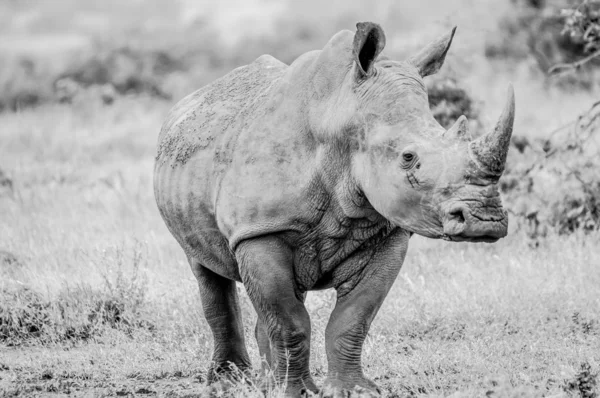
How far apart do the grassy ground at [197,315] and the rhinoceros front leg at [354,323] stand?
1.50 feet

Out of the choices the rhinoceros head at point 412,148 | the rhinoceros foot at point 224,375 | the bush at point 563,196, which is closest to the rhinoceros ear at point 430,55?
the rhinoceros head at point 412,148

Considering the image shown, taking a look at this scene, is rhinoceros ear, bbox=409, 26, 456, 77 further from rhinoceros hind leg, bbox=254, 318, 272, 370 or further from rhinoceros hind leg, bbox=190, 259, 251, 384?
rhinoceros hind leg, bbox=190, 259, 251, 384

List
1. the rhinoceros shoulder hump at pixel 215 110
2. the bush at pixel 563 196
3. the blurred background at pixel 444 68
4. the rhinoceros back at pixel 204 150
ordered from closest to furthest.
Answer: the rhinoceros back at pixel 204 150, the rhinoceros shoulder hump at pixel 215 110, the bush at pixel 563 196, the blurred background at pixel 444 68

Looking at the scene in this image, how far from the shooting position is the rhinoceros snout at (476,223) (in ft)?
13.8

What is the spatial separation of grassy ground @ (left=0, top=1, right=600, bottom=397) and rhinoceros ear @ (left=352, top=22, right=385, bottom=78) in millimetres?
1628

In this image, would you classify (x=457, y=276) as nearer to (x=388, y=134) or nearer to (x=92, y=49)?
(x=388, y=134)

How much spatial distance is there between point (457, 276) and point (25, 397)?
143 inches

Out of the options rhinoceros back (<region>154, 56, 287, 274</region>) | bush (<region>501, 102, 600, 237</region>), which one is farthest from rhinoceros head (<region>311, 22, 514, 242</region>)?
bush (<region>501, 102, 600, 237</region>)

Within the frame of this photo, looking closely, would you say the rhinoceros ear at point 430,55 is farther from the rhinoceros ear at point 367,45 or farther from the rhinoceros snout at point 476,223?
the rhinoceros snout at point 476,223

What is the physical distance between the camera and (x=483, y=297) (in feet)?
24.6

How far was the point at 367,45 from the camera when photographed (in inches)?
192

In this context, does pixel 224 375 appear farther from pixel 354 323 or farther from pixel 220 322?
pixel 354 323

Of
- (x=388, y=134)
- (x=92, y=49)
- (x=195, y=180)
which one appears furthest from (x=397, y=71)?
(x=92, y=49)

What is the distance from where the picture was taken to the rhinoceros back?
551 cm
